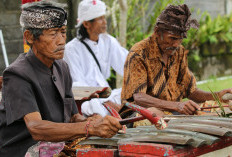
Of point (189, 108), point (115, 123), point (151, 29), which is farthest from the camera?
point (151, 29)

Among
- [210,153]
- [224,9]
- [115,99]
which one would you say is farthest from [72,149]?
[224,9]

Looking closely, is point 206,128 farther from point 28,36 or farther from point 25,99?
point 28,36

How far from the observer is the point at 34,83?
2.77 m

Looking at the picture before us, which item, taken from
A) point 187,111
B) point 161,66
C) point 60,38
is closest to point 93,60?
point 161,66

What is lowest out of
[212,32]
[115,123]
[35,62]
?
[212,32]

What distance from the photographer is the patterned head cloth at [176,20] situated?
3887mm

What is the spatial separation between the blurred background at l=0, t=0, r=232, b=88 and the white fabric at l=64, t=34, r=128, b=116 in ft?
2.28

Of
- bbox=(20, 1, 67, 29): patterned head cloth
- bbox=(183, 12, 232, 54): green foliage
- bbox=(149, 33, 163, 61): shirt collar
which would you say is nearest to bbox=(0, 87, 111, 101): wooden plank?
bbox=(149, 33, 163, 61): shirt collar

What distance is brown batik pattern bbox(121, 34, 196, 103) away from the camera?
3.98m

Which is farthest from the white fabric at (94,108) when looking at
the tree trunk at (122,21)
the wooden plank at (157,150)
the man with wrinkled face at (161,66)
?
the wooden plank at (157,150)

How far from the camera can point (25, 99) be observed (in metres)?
2.67

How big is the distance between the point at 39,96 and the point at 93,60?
10.0ft

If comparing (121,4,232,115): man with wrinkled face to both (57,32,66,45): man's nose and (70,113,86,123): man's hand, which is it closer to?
(70,113,86,123): man's hand

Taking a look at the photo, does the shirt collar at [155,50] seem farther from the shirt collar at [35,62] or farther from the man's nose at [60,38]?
the shirt collar at [35,62]
